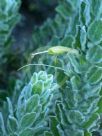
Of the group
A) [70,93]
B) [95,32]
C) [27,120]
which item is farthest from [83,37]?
[27,120]

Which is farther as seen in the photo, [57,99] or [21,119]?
[57,99]

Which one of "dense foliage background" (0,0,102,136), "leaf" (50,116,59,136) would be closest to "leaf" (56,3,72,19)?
"dense foliage background" (0,0,102,136)

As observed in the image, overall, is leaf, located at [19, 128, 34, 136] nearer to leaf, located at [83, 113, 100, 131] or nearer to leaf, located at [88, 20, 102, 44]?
leaf, located at [83, 113, 100, 131]

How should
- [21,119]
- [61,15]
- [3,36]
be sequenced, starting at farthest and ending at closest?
1. [61,15]
2. [3,36]
3. [21,119]

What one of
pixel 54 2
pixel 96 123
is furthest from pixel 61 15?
pixel 54 2

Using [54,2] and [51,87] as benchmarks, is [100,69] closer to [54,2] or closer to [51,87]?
[51,87]

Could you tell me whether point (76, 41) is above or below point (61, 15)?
below

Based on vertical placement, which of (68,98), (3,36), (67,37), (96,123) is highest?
(3,36)
